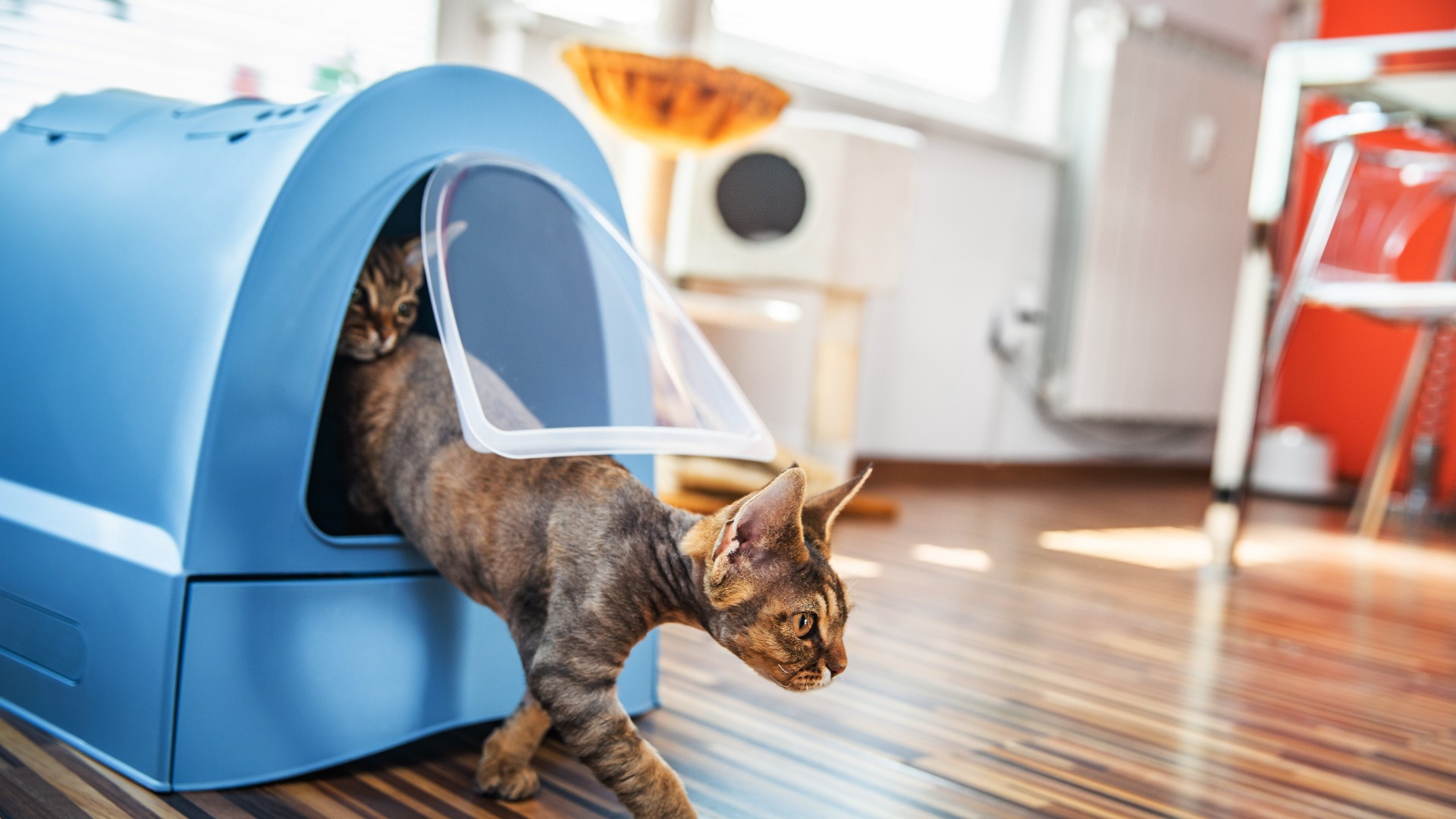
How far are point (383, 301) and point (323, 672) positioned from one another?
0.29 meters

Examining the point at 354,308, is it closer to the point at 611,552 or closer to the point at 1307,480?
the point at 611,552

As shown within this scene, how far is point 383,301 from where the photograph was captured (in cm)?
96

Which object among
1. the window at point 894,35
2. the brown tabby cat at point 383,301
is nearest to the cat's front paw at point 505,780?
the brown tabby cat at point 383,301

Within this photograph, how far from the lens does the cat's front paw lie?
84cm

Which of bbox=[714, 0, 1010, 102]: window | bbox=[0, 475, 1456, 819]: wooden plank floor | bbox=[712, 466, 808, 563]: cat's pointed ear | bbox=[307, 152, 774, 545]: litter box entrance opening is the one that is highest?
bbox=[714, 0, 1010, 102]: window

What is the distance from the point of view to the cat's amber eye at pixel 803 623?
727 mm

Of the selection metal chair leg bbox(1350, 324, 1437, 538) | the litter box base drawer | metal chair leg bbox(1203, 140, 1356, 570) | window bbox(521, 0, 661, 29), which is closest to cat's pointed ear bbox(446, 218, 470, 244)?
the litter box base drawer

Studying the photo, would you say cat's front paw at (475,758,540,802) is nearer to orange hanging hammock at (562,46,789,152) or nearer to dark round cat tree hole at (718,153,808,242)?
orange hanging hammock at (562,46,789,152)

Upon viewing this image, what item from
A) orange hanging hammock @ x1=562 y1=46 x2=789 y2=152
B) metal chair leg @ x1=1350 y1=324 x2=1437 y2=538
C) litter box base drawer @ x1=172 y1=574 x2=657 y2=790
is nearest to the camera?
litter box base drawer @ x1=172 y1=574 x2=657 y2=790

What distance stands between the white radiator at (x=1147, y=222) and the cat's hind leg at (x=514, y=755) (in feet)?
9.31

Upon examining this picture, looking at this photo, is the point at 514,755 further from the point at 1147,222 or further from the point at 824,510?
the point at 1147,222

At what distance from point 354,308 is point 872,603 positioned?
0.87 meters

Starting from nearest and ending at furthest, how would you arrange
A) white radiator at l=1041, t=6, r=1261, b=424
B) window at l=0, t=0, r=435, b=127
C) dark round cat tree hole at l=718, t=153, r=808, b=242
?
window at l=0, t=0, r=435, b=127, dark round cat tree hole at l=718, t=153, r=808, b=242, white radiator at l=1041, t=6, r=1261, b=424

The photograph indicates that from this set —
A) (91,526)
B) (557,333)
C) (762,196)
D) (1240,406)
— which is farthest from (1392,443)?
(91,526)
